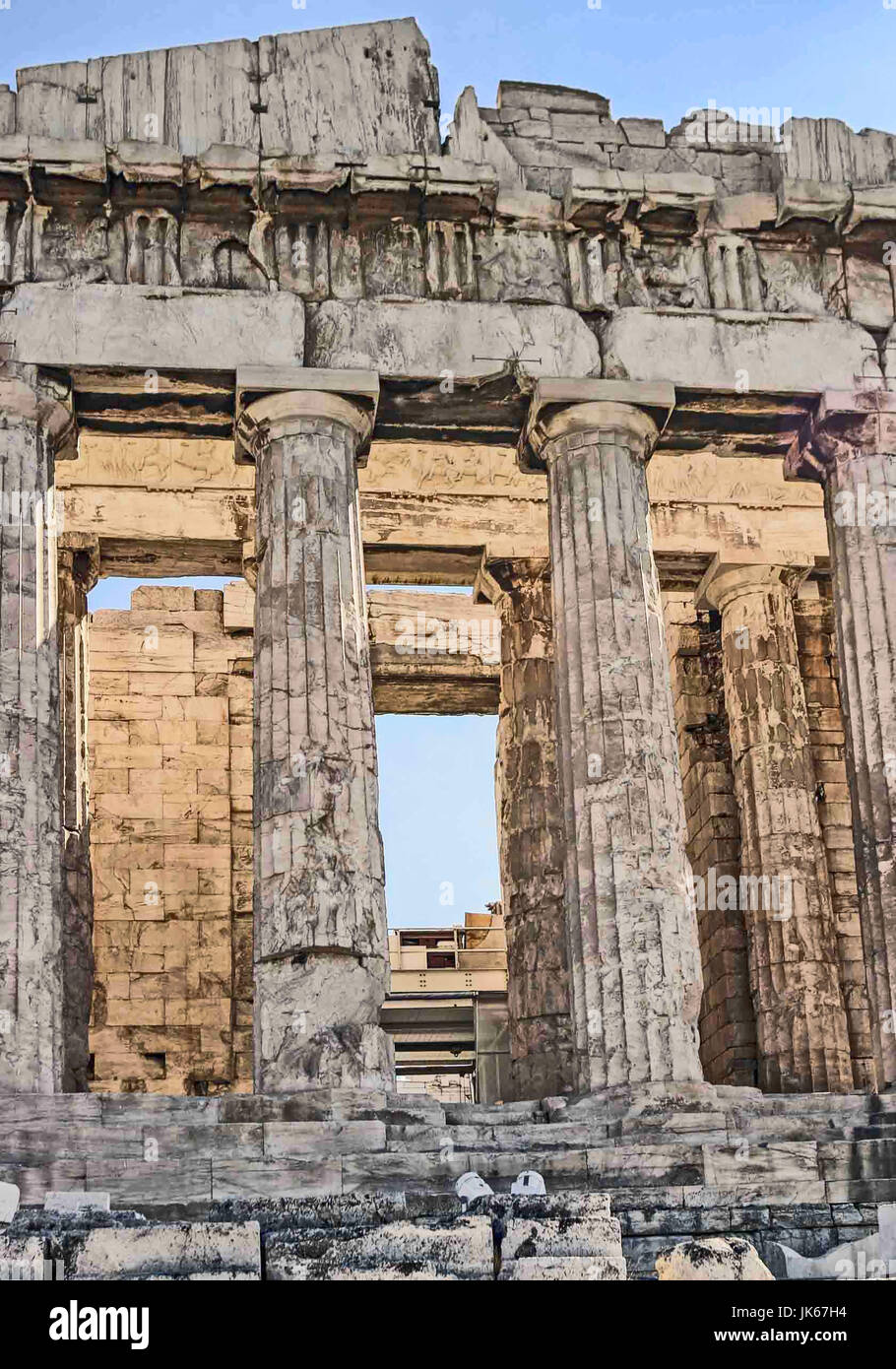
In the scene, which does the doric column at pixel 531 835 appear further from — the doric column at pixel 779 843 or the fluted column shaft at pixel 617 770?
the fluted column shaft at pixel 617 770

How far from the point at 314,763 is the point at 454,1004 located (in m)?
12.3

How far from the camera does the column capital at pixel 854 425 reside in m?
21.8

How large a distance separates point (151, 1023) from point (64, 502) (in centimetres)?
713

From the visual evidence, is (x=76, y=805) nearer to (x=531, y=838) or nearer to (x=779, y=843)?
(x=531, y=838)

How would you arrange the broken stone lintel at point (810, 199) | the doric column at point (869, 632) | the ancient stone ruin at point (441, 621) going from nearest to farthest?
the ancient stone ruin at point (441, 621), the doric column at point (869, 632), the broken stone lintel at point (810, 199)

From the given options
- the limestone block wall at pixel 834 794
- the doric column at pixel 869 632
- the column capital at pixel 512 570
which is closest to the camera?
Answer: the doric column at pixel 869 632

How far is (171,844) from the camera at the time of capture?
1076 inches

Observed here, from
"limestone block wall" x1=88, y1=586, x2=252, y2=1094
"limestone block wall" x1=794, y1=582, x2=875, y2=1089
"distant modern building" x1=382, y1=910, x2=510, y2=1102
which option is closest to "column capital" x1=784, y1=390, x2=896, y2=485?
"limestone block wall" x1=794, y1=582, x2=875, y2=1089

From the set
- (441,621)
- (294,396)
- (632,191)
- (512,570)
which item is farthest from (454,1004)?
(632,191)

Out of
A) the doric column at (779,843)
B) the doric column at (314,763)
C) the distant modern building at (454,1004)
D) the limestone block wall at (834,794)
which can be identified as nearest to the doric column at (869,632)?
the doric column at (779,843)

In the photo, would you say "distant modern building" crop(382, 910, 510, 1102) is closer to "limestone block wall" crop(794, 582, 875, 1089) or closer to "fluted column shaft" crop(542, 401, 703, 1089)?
"limestone block wall" crop(794, 582, 875, 1089)

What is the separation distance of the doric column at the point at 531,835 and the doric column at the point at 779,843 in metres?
2.68
